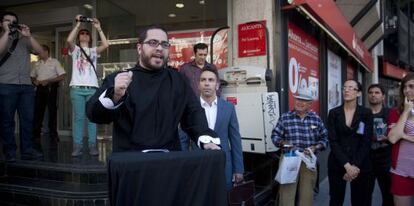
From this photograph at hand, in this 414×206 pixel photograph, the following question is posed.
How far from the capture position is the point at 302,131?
4.70 meters

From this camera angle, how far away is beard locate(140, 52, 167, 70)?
247 cm

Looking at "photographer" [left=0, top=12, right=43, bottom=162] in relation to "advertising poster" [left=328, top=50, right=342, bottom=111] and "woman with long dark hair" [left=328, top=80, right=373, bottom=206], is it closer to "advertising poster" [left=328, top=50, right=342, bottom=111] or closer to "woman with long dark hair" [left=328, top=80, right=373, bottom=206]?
"woman with long dark hair" [left=328, top=80, right=373, bottom=206]

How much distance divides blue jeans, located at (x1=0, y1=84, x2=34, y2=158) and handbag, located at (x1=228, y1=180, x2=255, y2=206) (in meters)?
3.12

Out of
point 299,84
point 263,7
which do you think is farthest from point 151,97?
point 299,84

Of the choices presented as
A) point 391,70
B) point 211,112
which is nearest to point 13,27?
point 211,112

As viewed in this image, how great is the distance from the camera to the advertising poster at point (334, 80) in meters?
10.8

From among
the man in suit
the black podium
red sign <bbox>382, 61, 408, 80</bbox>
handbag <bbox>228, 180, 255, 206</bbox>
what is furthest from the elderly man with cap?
red sign <bbox>382, 61, 408, 80</bbox>

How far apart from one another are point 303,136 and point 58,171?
2.99 m

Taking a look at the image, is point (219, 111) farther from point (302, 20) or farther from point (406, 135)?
point (302, 20)

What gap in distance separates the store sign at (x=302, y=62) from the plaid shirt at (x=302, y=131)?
2138mm

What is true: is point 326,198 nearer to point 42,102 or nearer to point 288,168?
point 288,168

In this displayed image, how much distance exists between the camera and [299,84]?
7.70 m

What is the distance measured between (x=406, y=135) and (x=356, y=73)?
1158cm

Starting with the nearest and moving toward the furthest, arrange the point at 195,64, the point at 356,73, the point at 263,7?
1. the point at 195,64
2. the point at 263,7
3. the point at 356,73
